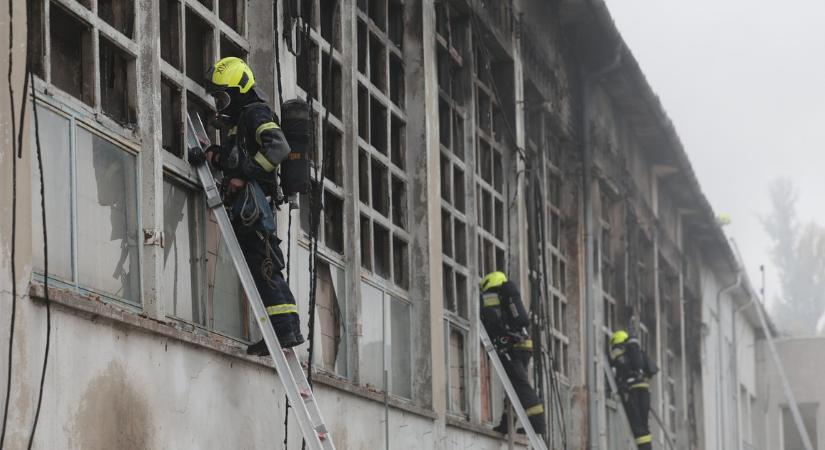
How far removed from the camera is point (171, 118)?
830 cm

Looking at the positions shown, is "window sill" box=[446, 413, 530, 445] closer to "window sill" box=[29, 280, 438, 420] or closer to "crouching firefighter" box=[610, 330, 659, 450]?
"window sill" box=[29, 280, 438, 420]

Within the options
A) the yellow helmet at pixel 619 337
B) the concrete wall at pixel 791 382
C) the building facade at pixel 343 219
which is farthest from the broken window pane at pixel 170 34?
the concrete wall at pixel 791 382

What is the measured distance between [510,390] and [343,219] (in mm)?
3253

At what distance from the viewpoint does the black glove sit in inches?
327

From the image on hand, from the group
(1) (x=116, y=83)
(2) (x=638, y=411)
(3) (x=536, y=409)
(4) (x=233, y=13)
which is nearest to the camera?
(1) (x=116, y=83)

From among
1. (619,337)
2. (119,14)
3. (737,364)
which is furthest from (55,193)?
(737,364)

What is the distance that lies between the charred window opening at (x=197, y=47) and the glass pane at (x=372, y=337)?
257cm

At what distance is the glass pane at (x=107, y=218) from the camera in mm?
7227

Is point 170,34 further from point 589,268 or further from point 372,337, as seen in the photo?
point 589,268

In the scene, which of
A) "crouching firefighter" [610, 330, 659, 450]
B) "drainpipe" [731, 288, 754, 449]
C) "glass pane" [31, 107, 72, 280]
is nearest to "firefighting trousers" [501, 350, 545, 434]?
"crouching firefighter" [610, 330, 659, 450]

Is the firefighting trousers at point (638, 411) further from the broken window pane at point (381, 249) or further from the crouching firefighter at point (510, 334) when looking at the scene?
the broken window pane at point (381, 249)

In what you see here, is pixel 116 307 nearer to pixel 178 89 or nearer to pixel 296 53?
pixel 178 89

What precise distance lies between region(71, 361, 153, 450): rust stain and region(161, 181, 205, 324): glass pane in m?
0.81

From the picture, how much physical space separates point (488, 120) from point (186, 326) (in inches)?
277
